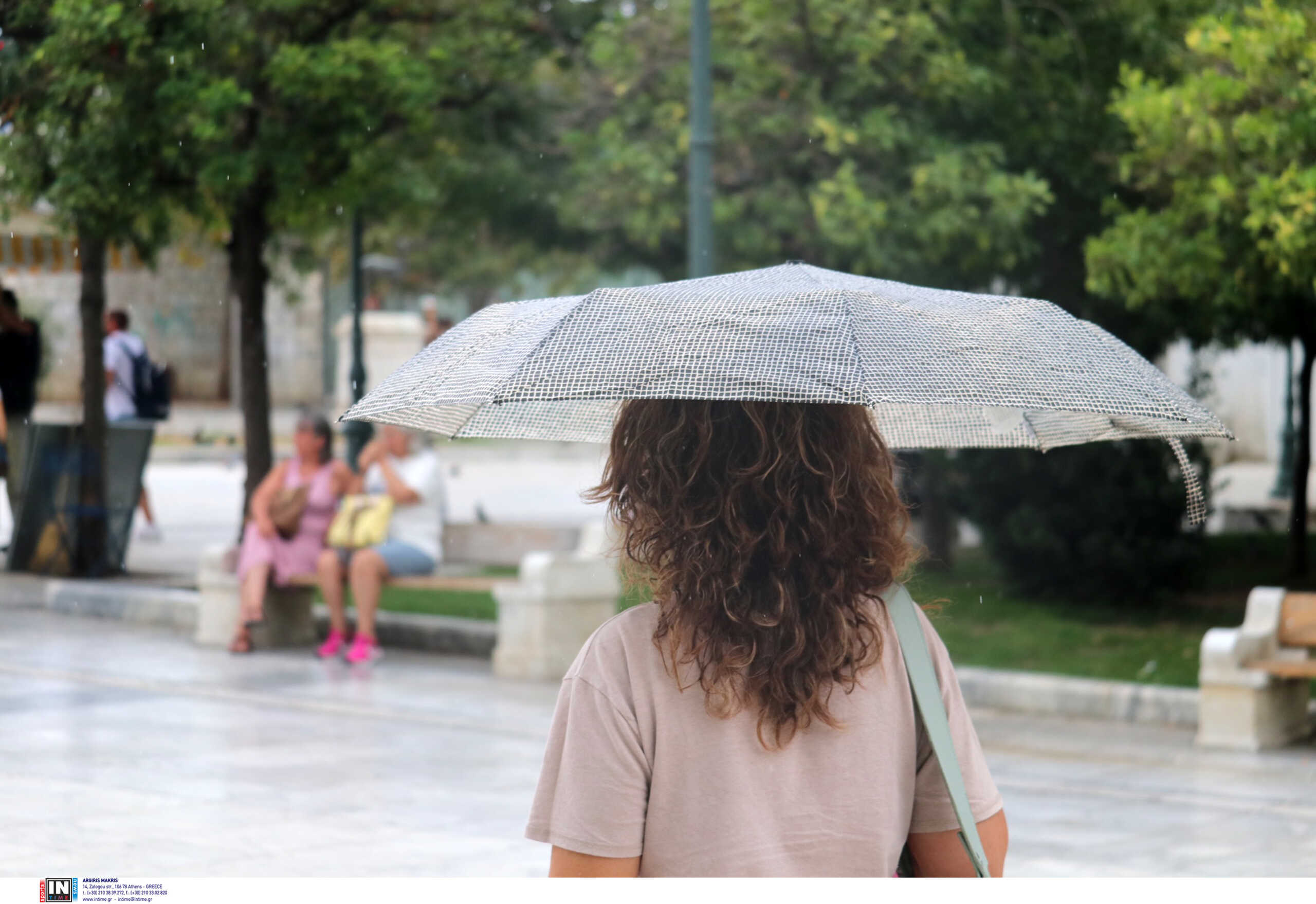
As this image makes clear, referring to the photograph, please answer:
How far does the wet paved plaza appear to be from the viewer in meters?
5.69

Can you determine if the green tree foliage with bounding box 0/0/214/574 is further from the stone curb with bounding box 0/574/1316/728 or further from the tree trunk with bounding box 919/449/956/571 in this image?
the tree trunk with bounding box 919/449/956/571

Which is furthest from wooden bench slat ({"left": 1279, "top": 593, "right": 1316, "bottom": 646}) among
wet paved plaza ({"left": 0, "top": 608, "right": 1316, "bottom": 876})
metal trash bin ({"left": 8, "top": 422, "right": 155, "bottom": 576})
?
metal trash bin ({"left": 8, "top": 422, "right": 155, "bottom": 576})

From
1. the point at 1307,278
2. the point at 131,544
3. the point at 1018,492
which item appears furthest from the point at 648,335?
the point at 131,544

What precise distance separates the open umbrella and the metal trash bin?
949 centimetres

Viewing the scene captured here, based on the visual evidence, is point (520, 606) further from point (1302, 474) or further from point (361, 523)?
point (1302, 474)

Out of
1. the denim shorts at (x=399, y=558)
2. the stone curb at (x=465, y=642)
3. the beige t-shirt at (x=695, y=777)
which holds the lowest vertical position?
the stone curb at (x=465, y=642)

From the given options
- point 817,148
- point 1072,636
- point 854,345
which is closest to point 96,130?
point 817,148

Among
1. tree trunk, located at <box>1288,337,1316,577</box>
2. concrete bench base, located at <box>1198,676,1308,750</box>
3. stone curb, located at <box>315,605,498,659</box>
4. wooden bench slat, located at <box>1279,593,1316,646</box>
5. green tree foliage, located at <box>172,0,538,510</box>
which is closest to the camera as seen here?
concrete bench base, located at <box>1198,676,1308,750</box>

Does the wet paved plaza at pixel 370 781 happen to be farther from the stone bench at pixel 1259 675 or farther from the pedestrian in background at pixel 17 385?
the pedestrian in background at pixel 17 385

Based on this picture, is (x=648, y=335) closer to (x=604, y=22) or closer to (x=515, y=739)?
(x=515, y=739)

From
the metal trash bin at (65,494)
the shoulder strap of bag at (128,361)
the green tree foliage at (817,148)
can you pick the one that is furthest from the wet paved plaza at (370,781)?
the shoulder strap of bag at (128,361)

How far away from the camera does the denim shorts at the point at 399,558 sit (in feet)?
32.8

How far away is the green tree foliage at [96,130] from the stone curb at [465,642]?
0.63 meters

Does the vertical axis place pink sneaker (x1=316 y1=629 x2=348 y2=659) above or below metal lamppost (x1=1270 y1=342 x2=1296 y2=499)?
below
